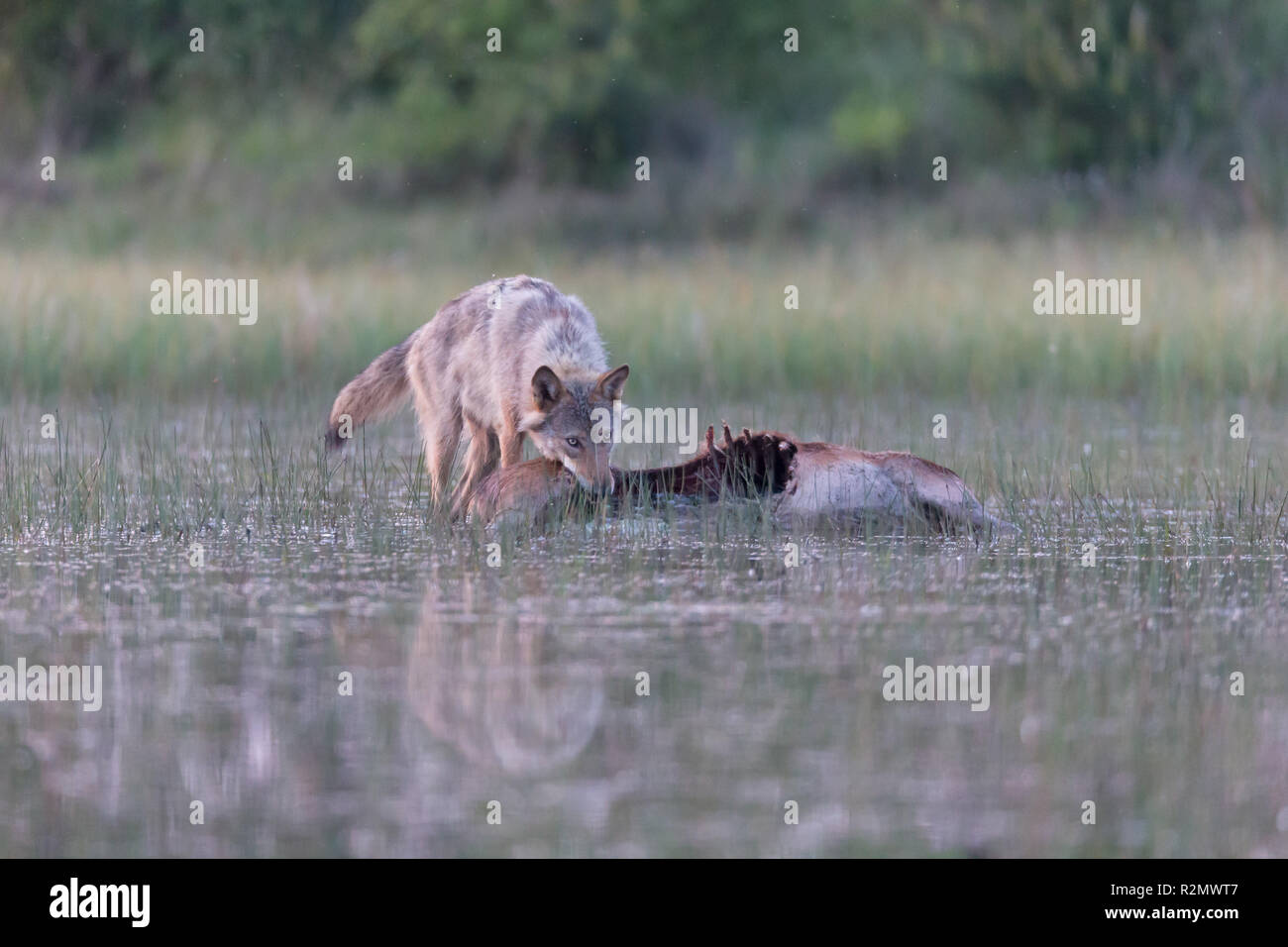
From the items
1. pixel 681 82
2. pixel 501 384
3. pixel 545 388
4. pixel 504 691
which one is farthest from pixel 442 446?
pixel 681 82

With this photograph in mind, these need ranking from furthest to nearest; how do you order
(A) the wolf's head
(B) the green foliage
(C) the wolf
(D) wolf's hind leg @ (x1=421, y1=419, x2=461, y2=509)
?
1. (B) the green foliage
2. (D) wolf's hind leg @ (x1=421, y1=419, x2=461, y2=509)
3. (C) the wolf
4. (A) the wolf's head

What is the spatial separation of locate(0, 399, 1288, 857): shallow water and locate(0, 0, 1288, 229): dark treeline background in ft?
43.5

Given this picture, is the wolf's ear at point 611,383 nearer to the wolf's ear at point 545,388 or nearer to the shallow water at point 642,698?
the wolf's ear at point 545,388

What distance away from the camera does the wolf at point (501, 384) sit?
333 inches

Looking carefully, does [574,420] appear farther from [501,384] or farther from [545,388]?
[501,384]

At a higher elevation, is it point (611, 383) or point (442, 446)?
point (611, 383)

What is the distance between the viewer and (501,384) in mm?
8984

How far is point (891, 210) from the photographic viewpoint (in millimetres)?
20875

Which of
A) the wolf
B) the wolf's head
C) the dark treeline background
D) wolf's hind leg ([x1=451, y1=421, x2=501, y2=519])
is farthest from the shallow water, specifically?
the dark treeline background

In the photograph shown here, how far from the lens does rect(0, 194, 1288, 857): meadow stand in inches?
180

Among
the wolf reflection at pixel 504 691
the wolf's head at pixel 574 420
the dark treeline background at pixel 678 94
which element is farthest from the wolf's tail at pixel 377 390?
the dark treeline background at pixel 678 94

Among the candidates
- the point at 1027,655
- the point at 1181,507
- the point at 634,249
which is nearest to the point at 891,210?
the point at 634,249

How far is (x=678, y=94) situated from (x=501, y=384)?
57.1 ft

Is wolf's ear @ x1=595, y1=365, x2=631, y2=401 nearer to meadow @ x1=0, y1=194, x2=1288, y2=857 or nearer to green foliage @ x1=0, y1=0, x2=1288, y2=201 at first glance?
meadow @ x1=0, y1=194, x2=1288, y2=857
